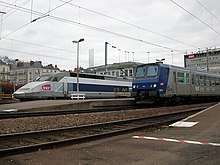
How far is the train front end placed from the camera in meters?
18.6

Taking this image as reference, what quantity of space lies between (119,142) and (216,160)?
3.04 metres

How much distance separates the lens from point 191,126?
10328 mm

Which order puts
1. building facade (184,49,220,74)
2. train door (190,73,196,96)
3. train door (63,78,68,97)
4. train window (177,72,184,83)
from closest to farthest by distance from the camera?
train window (177,72,184,83)
train door (190,73,196,96)
train door (63,78,68,97)
building facade (184,49,220,74)

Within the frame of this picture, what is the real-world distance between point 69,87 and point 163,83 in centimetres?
1373

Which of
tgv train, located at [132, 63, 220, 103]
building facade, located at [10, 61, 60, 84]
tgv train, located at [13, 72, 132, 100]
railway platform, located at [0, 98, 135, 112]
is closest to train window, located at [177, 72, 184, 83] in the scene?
tgv train, located at [132, 63, 220, 103]

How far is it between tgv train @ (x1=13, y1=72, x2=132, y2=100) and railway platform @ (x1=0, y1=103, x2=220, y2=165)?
19.6 m

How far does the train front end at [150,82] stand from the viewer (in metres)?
18.6

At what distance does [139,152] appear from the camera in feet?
21.0

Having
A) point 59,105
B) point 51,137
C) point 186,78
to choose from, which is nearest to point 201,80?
point 186,78

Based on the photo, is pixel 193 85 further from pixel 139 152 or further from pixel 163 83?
pixel 139 152

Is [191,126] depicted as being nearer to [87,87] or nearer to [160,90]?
[160,90]

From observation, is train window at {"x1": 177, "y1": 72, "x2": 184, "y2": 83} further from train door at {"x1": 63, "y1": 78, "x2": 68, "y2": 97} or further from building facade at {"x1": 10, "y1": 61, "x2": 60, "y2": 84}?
building facade at {"x1": 10, "y1": 61, "x2": 60, "y2": 84}

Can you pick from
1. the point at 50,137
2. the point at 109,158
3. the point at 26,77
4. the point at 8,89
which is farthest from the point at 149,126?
the point at 26,77

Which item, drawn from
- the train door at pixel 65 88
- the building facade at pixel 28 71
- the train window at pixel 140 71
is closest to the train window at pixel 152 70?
the train window at pixel 140 71
